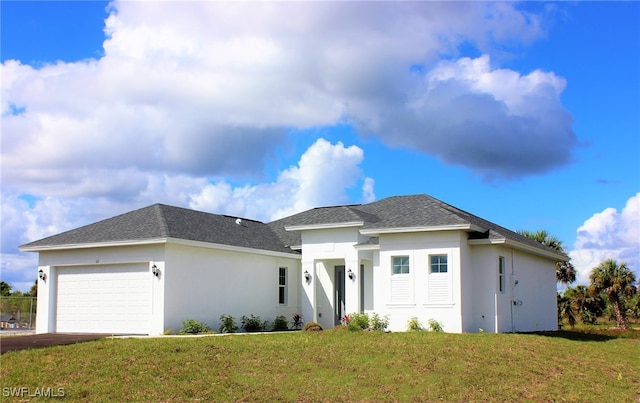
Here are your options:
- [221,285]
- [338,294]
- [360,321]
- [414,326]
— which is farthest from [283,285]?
[414,326]

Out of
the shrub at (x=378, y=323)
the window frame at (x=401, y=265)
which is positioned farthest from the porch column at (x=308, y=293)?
the window frame at (x=401, y=265)

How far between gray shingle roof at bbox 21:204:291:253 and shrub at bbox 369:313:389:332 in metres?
6.85

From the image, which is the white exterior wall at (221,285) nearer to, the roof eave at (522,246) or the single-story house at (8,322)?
the roof eave at (522,246)

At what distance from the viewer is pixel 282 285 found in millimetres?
29797

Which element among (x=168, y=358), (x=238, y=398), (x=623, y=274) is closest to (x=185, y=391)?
(x=238, y=398)

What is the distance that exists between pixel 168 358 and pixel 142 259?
29.3 ft

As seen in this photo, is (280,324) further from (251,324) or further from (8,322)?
(8,322)

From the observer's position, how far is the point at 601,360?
1909 cm

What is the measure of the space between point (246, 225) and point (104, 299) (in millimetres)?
8610

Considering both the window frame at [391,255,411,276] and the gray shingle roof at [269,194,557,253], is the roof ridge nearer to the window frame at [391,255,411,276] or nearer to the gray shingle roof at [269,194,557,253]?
the gray shingle roof at [269,194,557,253]

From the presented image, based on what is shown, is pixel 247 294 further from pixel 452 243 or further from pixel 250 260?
pixel 452 243

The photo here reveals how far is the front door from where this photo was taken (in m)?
28.2

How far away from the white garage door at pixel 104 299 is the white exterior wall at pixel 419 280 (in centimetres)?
869

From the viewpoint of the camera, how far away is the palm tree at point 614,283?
4297cm
